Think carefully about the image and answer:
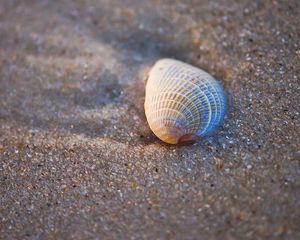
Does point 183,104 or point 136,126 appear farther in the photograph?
point 136,126

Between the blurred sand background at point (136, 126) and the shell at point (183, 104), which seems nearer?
the blurred sand background at point (136, 126)

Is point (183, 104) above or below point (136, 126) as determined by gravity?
above

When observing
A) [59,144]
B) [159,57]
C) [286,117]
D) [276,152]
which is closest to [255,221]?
[276,152]

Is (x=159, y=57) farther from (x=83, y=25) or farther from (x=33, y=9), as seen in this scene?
(x=33, y=9)

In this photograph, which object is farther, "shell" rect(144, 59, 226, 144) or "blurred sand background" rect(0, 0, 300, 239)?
"shell" rect(144, 59, 226, 144)
